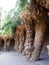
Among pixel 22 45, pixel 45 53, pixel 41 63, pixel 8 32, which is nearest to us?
pixel 41 63

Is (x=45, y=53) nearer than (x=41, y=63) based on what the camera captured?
No

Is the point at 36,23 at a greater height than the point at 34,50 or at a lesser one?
greater

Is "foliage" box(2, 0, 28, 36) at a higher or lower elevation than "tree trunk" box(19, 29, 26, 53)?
higher

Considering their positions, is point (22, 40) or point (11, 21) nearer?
point (22, 40)

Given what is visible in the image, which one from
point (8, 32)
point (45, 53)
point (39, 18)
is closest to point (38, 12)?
point (39, 18)

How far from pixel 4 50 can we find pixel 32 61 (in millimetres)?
4531

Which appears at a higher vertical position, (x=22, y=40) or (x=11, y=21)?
(x=11, y=21)

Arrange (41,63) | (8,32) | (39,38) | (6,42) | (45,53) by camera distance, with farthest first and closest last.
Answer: (6,42), (8,32), (45,53), (39,38), (41,63)

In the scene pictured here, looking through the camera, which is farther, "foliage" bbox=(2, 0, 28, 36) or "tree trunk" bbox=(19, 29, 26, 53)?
"tree trunk" bbox=(19, 29, 26, 53)

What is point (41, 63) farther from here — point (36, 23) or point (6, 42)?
point (6, 42)

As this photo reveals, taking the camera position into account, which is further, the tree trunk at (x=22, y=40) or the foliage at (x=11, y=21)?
the tree trunk at (x=22, y=40)

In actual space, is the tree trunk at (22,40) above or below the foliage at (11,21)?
below

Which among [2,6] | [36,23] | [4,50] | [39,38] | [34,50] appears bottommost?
[4,50]

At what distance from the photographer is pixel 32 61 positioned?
→ 6934 millimetres
